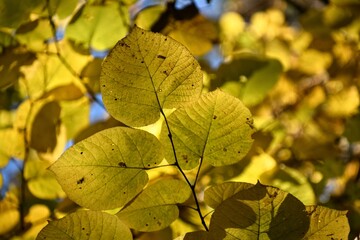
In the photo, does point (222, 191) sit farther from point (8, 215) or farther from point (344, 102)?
point (344, 102)

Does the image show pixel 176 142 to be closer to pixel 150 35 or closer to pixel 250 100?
pixel 150 35

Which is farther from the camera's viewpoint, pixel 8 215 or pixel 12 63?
pixel 8 215

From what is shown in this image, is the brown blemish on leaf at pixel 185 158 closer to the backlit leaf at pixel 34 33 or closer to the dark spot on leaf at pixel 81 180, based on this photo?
the dark spot on leaf at pixel 81 180

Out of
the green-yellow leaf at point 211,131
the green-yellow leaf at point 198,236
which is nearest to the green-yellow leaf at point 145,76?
the green-yellow leaf at point 211,131

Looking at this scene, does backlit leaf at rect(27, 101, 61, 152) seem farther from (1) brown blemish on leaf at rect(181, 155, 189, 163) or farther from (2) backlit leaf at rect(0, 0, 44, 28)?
→ (1) brown blemish on leaf at rect(181, 155, 189, 163)

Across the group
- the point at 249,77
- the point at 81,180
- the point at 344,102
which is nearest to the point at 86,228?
the point at 81,180
